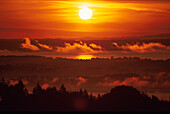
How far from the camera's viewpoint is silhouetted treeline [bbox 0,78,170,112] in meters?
124

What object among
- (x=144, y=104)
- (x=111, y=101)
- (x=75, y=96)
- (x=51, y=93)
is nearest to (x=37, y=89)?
(x=51, y=93)

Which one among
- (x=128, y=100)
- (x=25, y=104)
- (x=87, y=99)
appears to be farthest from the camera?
(x=87, y=99)

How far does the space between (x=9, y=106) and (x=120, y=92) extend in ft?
147

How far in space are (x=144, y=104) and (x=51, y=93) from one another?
41.6 metres

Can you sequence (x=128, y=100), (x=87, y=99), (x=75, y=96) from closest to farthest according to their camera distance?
(x=128, y=100) → (x=87, y=99) → (x=75, y=96)

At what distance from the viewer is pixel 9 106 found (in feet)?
406

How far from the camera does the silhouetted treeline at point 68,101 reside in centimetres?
12362

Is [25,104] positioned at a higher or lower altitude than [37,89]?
lower

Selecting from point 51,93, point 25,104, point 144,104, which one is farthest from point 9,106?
point 144,104

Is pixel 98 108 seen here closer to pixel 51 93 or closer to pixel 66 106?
pixel 66 106

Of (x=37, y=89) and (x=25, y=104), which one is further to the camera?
(x=37, y=89)

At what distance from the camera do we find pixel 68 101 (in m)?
140

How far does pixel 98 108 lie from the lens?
12975cm

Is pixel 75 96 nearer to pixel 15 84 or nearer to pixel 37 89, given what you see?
pixel 37 89
